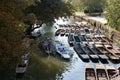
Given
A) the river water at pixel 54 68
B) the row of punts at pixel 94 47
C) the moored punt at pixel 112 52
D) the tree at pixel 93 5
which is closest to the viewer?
the river water at pixel 54 68

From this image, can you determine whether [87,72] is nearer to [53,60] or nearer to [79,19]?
[53,60]

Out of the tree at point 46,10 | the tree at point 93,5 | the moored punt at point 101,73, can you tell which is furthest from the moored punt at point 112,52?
the tree at point 93,5

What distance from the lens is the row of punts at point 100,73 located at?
25734 mm

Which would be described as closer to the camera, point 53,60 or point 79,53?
point 53,60

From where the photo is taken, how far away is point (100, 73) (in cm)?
2723

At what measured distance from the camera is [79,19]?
79.2 meters

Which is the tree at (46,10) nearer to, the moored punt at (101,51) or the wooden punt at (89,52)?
the wooden punt at (89,52)

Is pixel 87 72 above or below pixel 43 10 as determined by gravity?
below

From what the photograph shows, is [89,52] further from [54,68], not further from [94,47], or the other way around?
[54,68]

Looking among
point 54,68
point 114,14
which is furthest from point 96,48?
point 114,14

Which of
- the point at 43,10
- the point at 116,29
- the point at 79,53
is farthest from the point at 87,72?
the point at 116,29

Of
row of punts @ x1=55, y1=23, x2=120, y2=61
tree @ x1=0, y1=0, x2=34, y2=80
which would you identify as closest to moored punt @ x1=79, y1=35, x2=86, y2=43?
row of punts @ x1=55, y1=23, x2=120, y2=61

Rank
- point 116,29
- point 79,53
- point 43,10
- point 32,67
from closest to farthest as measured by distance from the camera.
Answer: point 32,67 → point 79,53 → point 43,10 → point 116,29

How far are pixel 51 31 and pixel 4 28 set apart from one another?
37.1 meters
